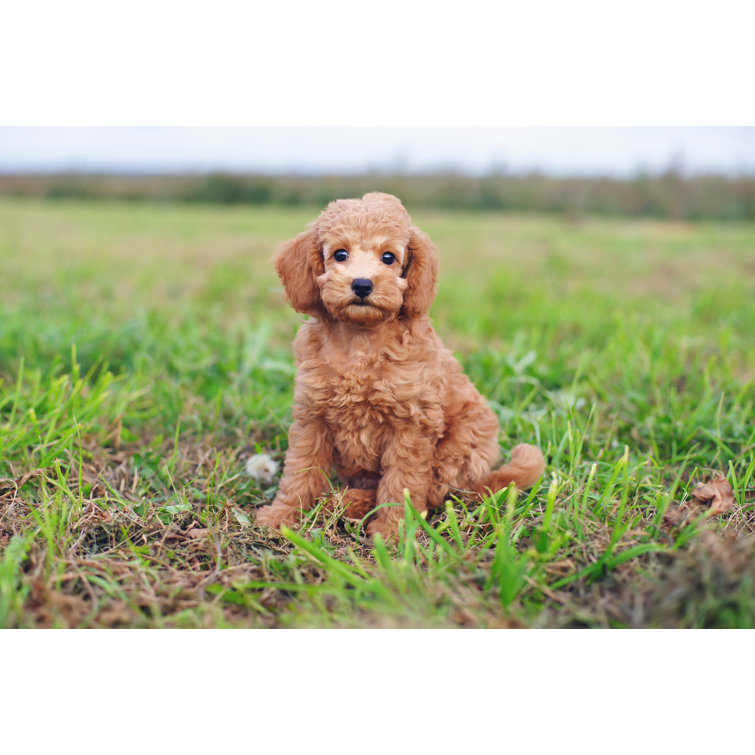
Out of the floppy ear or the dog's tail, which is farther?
the dog's tail

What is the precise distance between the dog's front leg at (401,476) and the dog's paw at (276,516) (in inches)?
13.1

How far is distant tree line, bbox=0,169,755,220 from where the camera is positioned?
868cm

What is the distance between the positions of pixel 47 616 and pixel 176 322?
11.9 feet

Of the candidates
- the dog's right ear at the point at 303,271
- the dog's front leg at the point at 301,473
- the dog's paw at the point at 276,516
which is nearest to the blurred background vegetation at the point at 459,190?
the dog's right ear at the point at 303,271

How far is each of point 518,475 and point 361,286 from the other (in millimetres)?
1128

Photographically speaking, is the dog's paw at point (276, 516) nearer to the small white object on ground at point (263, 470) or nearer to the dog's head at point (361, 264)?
the small white object on ground at point (263, 470)

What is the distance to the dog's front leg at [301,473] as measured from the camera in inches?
109

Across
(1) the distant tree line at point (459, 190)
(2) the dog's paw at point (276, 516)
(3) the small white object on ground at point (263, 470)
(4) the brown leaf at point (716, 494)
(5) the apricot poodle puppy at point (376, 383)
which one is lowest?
(2) the dog's paw at point (276, 516)

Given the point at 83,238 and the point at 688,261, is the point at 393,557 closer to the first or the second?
the point at 688,261

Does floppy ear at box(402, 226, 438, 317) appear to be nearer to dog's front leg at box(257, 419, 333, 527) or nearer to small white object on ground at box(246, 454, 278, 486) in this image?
dog's front leg at box(257, 419, 333, 527)

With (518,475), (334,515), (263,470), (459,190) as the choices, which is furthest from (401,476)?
(459,190)

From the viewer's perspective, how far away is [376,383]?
253 cm

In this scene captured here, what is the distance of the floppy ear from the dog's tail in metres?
0.83

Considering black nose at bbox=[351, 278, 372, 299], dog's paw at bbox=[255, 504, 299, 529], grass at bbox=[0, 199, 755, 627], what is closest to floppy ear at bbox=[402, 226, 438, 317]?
black nose at bbox=[351, 278, 372, 299]
